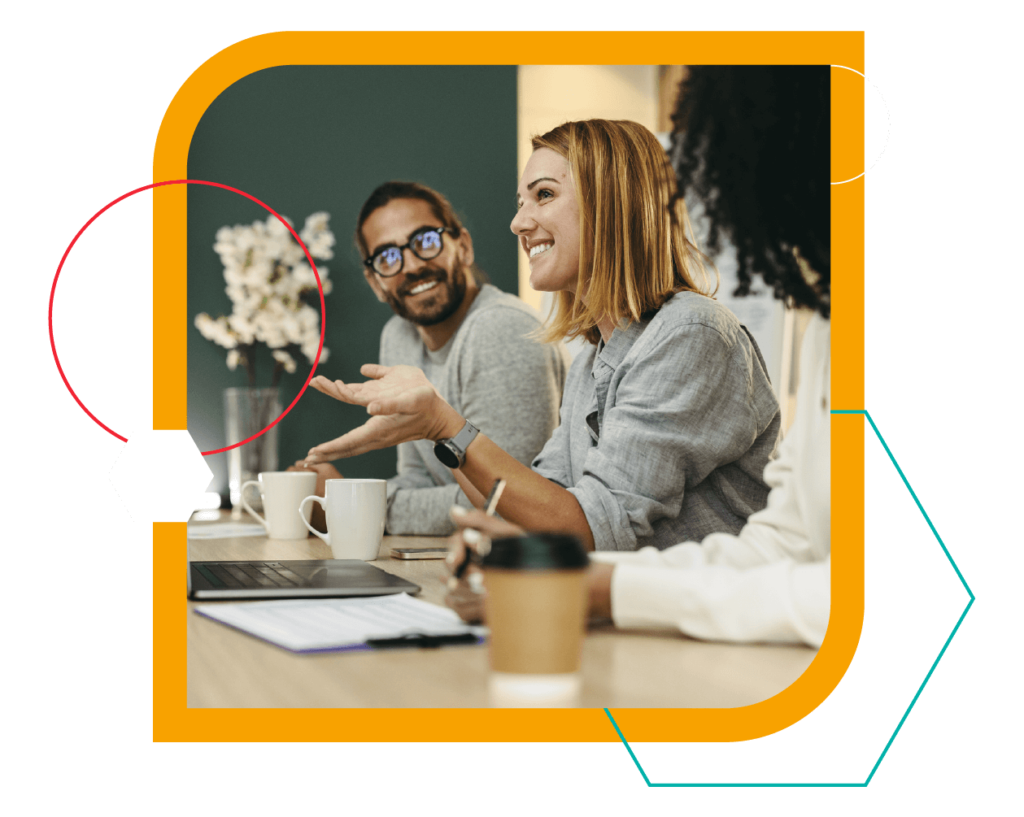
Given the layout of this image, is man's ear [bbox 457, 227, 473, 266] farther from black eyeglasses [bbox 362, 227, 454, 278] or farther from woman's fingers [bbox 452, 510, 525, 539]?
woman's fingers [bbox 452, 510, 525, 539]

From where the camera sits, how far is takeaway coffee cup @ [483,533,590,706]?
0.65m

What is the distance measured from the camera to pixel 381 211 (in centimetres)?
104

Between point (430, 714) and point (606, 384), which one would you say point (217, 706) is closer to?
point (430, 714)

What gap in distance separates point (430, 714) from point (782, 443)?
0.40m

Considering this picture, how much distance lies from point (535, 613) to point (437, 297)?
22.1 inches

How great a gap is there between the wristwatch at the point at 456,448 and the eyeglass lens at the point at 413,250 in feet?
0.77

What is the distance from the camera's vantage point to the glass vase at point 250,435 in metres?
0.93

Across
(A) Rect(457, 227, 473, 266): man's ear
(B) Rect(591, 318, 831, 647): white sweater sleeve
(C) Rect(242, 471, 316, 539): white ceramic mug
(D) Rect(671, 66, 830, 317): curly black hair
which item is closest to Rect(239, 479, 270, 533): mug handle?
(C) Rect(242, 471, 316, 539): white ceramic mug

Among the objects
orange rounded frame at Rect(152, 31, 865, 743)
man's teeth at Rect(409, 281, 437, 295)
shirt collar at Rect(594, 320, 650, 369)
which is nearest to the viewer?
orange rounded frame at Rect(152, 31, 865, 743)

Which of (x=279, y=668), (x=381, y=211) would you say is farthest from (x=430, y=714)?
(x=381, y=211)

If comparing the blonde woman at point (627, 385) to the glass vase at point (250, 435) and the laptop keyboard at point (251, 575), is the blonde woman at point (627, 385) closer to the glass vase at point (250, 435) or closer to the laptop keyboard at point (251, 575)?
the glass vase at point (250, 435)

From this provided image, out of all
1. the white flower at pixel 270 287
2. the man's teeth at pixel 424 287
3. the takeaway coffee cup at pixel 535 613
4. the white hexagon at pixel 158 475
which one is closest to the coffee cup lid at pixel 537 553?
the takeaway coffee cup at pixel 535 613

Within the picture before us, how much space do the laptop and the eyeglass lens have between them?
355 mm

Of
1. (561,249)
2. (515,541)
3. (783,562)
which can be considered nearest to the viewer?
(515,541)
